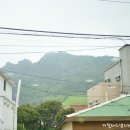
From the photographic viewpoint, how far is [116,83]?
131ft

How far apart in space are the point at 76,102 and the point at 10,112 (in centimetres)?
3023

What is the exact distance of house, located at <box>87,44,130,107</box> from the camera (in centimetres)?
3656

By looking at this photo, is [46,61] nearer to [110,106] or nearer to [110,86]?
[110,86]

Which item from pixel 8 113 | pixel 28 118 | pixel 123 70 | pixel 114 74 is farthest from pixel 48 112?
pixel 123 70

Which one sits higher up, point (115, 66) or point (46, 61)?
point (46, 61)

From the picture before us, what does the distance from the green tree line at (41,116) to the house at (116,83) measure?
58.5 ft

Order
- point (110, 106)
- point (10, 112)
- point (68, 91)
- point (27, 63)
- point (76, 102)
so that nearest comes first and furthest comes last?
point (110, 106), point (10, 112), point (76, 102), point (68, 91), point (27, 63)

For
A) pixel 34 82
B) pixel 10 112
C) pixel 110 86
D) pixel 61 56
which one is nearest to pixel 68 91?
pixel 34 82

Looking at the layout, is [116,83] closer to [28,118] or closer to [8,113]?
[8,113]

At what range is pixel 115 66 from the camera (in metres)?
40.7

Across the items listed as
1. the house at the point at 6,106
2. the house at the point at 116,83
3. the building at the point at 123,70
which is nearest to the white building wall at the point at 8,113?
the house at the point at 6,106

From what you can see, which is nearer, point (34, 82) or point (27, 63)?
point (34, 82)

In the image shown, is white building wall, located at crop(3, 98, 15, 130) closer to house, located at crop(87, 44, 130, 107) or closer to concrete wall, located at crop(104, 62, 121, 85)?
house, located at crop(87, 44, 130, 107)

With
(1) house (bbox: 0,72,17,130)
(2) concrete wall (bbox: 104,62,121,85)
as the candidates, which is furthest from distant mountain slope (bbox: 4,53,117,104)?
(2) concrete wall (bbox: 104,62,121,85)
